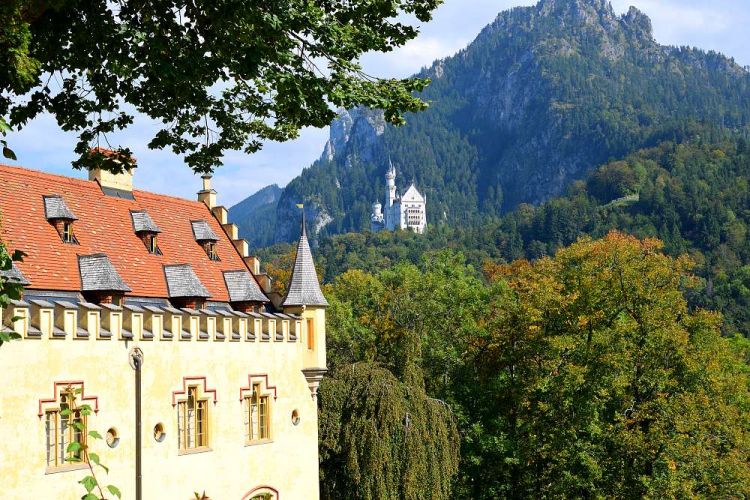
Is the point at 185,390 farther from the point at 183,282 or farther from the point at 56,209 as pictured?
the point at 56,209

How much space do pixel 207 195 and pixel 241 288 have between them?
14.6ft

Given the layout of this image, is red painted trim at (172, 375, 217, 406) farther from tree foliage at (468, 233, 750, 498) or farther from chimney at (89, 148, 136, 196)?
tree foliage at (468, 233, 750, 498)

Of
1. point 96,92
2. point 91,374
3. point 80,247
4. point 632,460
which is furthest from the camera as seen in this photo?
point 632,460

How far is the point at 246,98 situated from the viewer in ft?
46.5

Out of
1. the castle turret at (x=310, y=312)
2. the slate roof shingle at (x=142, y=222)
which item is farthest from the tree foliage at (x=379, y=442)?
the slate roof shingle at (x=142, y=222)

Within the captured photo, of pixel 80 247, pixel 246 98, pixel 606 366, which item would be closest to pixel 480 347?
pixel 606 366

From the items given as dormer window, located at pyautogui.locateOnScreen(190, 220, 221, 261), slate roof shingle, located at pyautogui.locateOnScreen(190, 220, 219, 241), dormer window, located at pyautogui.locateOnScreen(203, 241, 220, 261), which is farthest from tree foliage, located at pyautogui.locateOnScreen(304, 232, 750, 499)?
slate roof shingle, located at pyautogui.locateOnScreen(190, 220, 219, 241)

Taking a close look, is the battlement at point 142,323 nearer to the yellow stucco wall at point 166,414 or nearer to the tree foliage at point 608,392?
the yellow stucco wall at point 166,414

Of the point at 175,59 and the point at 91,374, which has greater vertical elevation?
the point at 175,59

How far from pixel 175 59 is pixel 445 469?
2143cm

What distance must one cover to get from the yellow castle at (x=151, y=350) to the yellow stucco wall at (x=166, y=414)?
35mm

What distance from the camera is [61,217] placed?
2458cm

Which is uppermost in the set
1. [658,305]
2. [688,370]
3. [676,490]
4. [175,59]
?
[175,59]

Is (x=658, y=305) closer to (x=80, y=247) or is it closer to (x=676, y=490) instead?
(x=676, y=490)
